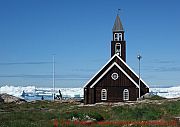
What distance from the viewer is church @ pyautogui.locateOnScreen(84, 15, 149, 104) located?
51.3 m

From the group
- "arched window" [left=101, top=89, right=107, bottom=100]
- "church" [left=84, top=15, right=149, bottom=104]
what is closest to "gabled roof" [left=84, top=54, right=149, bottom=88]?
"church" [left=84, top=15, right=149, bottom=104]

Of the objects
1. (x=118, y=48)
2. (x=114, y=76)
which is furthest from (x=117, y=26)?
(x=114, y=76)

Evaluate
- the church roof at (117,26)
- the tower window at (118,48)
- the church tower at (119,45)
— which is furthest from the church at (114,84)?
the church roof at (117,26)

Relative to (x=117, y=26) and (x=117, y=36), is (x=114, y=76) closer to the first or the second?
(x=117, y=36)

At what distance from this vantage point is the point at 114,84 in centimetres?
5166

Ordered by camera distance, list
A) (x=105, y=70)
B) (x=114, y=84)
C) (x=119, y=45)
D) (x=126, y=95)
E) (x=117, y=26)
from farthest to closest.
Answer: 1. (x=117, y=26)
2. (x=119, y=45)
3. (x=126, y=95)
4. (x=114, y=84)
5. (x=105, y=70)

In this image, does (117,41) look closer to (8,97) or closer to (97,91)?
(97,91)

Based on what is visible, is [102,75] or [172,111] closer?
[172,111]

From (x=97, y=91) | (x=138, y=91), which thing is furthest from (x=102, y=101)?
(x=138, y=91)

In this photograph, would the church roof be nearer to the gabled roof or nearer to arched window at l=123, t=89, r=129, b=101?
the gabled roof

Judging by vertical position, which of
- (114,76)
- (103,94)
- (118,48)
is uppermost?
(118,48)

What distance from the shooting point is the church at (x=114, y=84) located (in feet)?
168

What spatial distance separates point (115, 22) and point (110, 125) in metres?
38.4

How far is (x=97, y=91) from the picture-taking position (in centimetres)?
5206
